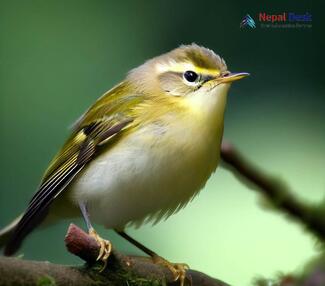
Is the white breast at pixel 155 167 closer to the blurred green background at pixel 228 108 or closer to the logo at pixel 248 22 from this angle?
the blurred green background at pixel 228 108

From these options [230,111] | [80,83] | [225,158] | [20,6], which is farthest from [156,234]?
[225,158]

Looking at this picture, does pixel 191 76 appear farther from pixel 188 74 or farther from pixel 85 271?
pixel 85 271

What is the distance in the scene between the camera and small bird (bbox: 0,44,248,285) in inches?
75.4

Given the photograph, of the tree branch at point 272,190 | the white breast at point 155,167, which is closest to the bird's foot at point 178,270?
the white breast at point 155,167

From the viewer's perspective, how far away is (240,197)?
2576 millimetres

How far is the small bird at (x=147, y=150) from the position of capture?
1.91 metres

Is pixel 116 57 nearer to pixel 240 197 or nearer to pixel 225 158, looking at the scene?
pixel 240 197

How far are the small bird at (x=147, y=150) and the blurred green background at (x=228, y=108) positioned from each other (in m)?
0.48

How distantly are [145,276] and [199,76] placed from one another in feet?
1.99

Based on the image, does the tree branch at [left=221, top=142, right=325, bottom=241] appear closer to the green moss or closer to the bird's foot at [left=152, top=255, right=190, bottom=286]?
the green moss

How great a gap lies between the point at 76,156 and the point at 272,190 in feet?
4.00

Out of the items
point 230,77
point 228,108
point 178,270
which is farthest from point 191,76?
point 228,108

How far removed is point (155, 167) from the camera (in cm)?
190

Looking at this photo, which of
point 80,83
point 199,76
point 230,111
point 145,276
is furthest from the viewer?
point 80,83
